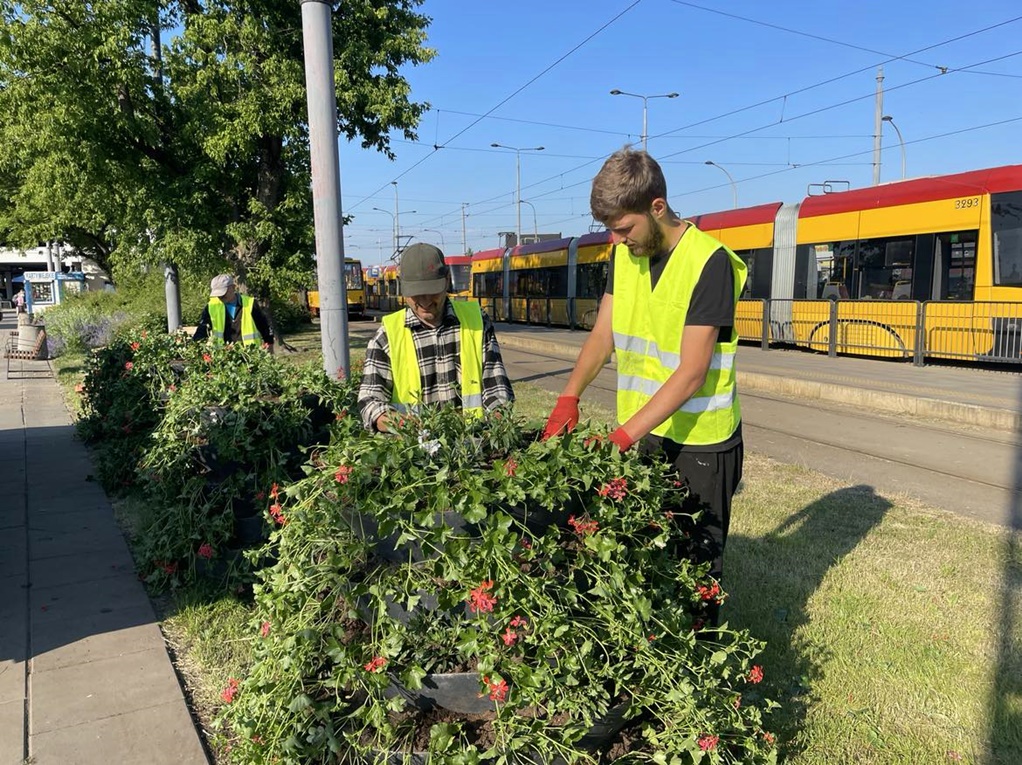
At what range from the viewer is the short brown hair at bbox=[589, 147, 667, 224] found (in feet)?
7.38

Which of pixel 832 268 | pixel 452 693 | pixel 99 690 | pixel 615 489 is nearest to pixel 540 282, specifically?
pixel 832 268

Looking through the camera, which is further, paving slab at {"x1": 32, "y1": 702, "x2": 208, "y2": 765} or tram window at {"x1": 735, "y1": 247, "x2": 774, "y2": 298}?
tram window at {"x1": 735, "y1": 247, "x2": 774, "y2": 298}

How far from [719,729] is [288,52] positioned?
15.0 metres

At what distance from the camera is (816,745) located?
2.66 metres

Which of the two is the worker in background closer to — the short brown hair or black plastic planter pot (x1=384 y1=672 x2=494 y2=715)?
the short brown hair

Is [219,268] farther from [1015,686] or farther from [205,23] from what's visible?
[1015,686]

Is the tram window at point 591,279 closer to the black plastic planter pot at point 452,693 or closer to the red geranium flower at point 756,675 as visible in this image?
the red geranium flower at point 756,675

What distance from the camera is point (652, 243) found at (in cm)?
242

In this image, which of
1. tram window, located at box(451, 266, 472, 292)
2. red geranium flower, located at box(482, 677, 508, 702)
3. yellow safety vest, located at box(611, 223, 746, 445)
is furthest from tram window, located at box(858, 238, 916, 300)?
tram window, located at box(451, 266, 472, 292)

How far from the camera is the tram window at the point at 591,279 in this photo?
23266mm

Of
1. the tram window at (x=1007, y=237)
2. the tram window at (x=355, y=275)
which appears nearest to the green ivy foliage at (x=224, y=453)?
the tram window at (x=1007, y=237)

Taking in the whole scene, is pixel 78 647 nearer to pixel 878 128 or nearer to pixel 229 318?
pixel 229 318

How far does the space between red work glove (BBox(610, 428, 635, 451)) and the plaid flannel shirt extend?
976mm

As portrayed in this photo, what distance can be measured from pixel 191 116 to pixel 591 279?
44.5 ft
